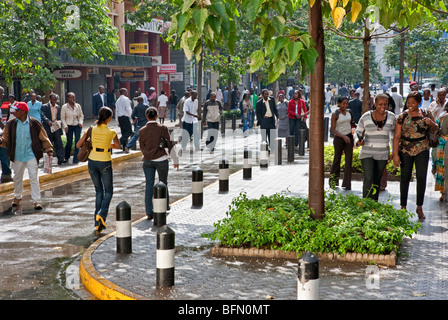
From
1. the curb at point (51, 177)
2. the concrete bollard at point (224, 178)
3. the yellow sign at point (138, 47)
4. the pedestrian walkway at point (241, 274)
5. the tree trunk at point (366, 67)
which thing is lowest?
the curb at point (51, 177)

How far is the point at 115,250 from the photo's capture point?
8.99m

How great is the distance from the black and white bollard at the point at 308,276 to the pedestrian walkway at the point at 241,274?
99 cm

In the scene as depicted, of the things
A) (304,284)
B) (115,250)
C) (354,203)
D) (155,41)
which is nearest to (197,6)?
(304,284)

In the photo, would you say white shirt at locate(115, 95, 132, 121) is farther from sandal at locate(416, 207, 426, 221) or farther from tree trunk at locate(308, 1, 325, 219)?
tree trunk at locate(308, 1, 325, 219)

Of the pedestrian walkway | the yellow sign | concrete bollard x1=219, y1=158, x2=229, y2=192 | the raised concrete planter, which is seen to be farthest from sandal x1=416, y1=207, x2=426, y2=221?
the yellow sign

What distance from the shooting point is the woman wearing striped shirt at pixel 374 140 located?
34.8 ft

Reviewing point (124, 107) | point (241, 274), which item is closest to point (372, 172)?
point (241, 274)

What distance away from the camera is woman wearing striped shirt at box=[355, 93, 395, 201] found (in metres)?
10.6

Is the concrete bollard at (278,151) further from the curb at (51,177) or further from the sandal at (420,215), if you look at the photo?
the sandal at (420,215)

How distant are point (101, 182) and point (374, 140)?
13.4ft

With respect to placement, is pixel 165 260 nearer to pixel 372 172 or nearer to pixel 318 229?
pixel 318 229

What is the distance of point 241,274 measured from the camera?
25.2 ft

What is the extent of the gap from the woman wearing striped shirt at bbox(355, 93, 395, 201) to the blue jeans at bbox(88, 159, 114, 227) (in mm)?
3697

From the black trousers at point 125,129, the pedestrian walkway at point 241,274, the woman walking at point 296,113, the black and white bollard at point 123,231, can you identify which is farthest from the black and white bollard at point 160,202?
the black trousers at point 125,129
